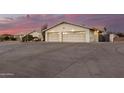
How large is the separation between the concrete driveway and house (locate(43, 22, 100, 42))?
11cm

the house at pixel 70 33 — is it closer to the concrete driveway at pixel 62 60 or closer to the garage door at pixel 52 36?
the garage door at pixel 52 36

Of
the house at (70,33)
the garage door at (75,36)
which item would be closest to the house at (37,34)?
the house at (70,33)

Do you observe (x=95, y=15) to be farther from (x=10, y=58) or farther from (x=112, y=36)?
(x=10, y=58)

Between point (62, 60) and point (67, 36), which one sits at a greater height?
point (67, 36)

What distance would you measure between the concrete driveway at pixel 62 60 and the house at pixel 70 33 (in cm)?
11

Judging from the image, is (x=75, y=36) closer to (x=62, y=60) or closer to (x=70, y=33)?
(x=70, y=33)

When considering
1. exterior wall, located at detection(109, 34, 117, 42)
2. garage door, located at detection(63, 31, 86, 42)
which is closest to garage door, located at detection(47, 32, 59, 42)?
garage door, located at detection(63, 31, 86, 42)

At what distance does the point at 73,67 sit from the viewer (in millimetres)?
8203

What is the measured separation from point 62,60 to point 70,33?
566mm

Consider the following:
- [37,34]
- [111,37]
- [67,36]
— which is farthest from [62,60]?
[111,37]

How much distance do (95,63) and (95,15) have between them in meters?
0.91

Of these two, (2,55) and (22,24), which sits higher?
(22,24)

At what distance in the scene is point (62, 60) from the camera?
8.27 meters
